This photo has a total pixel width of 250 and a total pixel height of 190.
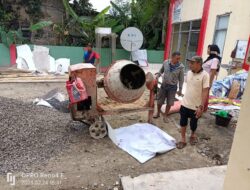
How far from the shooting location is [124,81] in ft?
12.9

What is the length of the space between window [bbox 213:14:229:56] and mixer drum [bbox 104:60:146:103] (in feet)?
15.4

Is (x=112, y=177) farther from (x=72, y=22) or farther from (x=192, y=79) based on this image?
(x=72, y=22)

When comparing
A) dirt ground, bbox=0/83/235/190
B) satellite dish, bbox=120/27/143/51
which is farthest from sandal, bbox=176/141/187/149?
satellite dish, bbox=120/27/143/51

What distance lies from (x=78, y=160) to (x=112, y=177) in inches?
24.5

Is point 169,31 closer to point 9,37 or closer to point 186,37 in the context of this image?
point 186,37

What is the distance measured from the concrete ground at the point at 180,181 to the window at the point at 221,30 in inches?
223

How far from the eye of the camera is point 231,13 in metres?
7.02

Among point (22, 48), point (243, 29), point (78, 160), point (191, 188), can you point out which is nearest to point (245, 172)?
point (191, 188)

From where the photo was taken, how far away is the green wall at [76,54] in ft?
36.7

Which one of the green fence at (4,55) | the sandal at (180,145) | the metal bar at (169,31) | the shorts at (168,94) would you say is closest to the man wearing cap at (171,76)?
the shorts at (168,94)

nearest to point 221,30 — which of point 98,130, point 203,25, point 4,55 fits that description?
point 203,25

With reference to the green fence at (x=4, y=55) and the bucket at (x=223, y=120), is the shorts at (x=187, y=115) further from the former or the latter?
the green fence at (x=4, y=55)

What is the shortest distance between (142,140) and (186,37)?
8155 mm

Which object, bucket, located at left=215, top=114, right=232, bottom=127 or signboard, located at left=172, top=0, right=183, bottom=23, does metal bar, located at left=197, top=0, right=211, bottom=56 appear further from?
bucket, located at left=215, top=114, right=232, bottom=127
